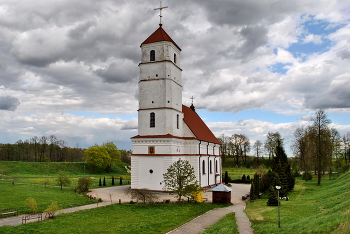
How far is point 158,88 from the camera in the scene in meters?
32.1

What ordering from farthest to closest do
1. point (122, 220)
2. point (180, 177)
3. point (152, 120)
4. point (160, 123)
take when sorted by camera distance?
point (152, 120) → point (160, 123) → point (180, 177) → point (122, 220)

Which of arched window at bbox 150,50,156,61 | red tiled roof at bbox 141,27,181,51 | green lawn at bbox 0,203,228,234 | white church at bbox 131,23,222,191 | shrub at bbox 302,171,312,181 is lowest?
shrub at bbox 302,171,312,181

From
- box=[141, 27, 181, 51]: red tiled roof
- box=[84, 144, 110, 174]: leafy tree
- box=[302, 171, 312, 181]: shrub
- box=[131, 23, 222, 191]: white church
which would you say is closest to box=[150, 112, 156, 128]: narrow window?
box=[131, 23, 222, 191]: white church

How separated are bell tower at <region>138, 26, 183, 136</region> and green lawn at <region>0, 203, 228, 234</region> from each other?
11.1m

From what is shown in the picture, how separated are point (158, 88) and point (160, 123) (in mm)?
4170

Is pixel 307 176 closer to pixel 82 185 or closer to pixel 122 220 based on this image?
pixel 82 185

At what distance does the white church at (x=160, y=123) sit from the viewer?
30.6 m

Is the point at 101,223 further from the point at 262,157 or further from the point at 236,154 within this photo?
the point at 262,157

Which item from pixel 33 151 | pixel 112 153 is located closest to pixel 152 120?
pixel 112 153

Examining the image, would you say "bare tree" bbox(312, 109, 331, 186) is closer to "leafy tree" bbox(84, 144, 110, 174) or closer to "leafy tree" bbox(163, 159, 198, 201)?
"leafy tree" bbox(163, 159, 198, 201)

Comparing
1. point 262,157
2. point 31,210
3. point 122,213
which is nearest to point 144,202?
point 122,213

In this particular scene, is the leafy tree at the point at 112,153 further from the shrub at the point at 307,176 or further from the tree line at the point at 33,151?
the shrub at the point at 307,176

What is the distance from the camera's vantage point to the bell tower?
31672mm

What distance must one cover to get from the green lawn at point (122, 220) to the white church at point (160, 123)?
8028mm
